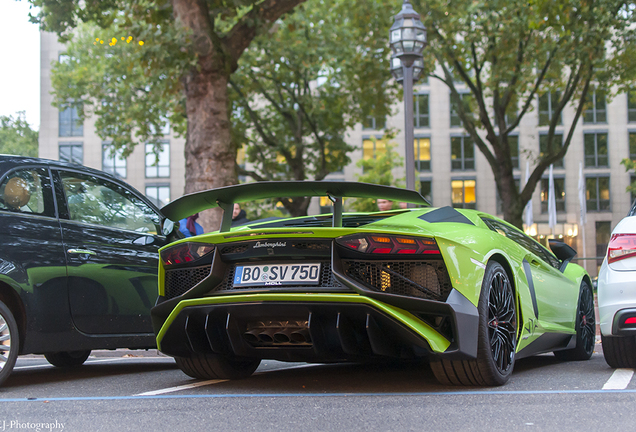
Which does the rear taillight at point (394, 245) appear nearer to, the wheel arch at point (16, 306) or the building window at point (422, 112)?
the wheel arch at point (16, 306)

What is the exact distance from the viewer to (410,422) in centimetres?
323

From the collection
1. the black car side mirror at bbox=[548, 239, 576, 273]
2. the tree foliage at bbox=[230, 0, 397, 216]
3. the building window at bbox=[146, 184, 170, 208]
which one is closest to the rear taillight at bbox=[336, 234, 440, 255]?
the black car side mirror at bbox=[548, 239, 576, 273]

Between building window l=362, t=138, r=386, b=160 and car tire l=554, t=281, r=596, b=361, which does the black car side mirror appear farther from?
building window l=362, t=138, r=386, b=160

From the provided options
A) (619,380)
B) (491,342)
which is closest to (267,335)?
(491,342)

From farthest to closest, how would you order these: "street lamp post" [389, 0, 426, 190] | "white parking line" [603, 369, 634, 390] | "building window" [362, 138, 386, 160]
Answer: "building window" [362, 138, 386, 160] < "street lamp post" [389, 0, 426, 190] < "white parking line" [603, 369, 634, 390]

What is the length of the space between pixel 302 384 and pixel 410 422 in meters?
1.49

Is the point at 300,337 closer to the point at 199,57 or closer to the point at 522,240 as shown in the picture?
the point at 522,240

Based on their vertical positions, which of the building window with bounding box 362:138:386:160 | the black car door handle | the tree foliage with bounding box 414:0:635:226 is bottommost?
the black car door handle

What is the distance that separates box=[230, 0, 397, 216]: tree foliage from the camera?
2120cm

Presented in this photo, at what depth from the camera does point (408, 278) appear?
12.7 ft

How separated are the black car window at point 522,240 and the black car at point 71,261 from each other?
2.48 metres

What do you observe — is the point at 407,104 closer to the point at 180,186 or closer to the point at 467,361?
the point at 467,361

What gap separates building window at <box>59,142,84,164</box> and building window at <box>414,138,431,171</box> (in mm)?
22105

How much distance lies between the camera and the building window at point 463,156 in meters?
45.5
